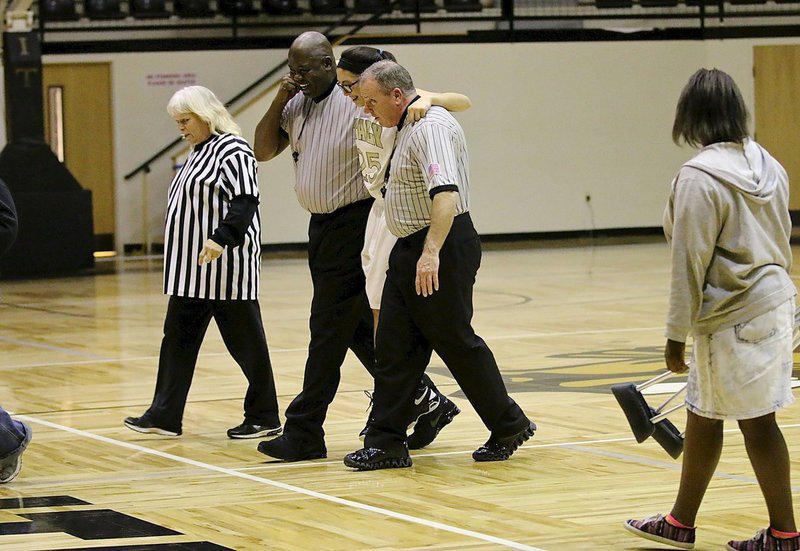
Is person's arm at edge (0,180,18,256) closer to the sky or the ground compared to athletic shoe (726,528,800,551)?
closer to the sky

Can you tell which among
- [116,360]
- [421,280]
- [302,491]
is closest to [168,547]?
[302,491]

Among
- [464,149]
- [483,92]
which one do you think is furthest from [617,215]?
[464,149]

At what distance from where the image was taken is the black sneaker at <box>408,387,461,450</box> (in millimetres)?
6008

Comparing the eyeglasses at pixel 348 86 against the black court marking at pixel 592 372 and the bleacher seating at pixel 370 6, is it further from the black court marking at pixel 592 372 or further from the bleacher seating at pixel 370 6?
the bleacher seating at pixel 370 6

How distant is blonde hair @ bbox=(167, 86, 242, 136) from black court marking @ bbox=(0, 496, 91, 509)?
1.94 m

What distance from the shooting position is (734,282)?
398cm

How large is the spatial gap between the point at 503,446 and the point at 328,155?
138 cm

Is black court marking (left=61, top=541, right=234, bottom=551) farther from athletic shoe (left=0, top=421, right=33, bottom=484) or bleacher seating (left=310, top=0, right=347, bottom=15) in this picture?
bleacher seating (left=310, top=0, right=347, bottom=15)

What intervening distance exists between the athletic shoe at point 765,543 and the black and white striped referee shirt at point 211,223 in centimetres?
290

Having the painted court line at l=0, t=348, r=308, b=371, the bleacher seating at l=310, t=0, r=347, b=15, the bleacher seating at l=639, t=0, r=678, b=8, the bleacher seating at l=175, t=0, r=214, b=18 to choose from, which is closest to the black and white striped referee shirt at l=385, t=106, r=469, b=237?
the painted court line at l=0, t=348, r=308, b=371

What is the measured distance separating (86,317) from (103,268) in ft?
18.8

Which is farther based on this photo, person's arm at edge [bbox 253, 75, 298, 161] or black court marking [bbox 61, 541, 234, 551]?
person's arm at edge [bbox 253, 75, 298, 161]

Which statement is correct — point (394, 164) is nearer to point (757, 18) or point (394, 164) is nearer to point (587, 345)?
point (587, 345)

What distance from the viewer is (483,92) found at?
20328 millimetres
